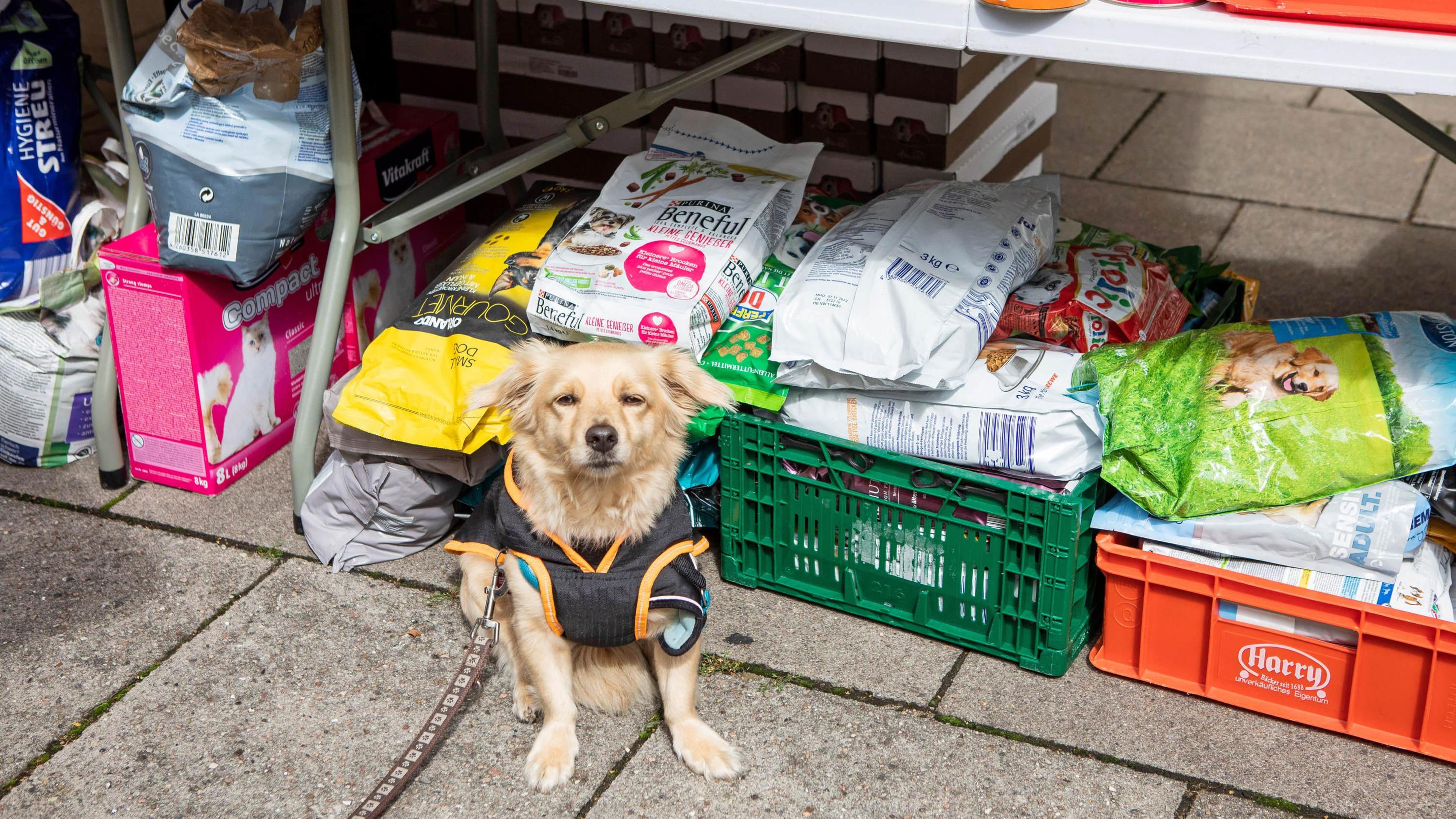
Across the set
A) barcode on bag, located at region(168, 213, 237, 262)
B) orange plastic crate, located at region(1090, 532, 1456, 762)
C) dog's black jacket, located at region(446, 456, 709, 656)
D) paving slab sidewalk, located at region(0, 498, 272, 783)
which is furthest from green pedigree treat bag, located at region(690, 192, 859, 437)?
paving slab sidewalk, located at region(0, 498, 272, 783)

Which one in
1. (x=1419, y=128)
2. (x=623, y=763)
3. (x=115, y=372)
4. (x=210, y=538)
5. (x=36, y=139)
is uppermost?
(x=1419, y=128)

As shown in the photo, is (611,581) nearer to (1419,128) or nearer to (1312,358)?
(1312,358)

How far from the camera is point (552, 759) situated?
2.64 m

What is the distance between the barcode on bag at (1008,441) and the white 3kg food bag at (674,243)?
26.3 inches

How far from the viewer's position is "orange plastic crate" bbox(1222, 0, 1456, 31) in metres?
2.16

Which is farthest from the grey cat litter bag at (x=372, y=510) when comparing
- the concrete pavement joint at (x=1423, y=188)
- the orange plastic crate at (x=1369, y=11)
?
the concrete pavement joint at (x=1423, y=188)

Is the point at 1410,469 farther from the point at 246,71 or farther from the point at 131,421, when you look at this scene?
the point at 131,421

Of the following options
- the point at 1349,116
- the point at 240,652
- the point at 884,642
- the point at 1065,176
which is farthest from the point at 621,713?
the point at 1349,116

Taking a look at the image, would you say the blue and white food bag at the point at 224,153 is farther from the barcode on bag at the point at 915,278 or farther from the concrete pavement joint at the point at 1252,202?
the concrete pavement joint at the point at 1252,202

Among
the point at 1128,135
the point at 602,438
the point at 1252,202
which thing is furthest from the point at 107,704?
the point at 1128,135

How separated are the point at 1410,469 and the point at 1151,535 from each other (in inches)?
20.1

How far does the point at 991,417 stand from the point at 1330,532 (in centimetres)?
71

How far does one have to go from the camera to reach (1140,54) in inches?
89.4

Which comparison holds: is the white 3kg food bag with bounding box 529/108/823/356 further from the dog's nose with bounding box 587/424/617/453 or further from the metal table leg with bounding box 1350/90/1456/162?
the metal table leg with bounding box 1350/90/1456/162
